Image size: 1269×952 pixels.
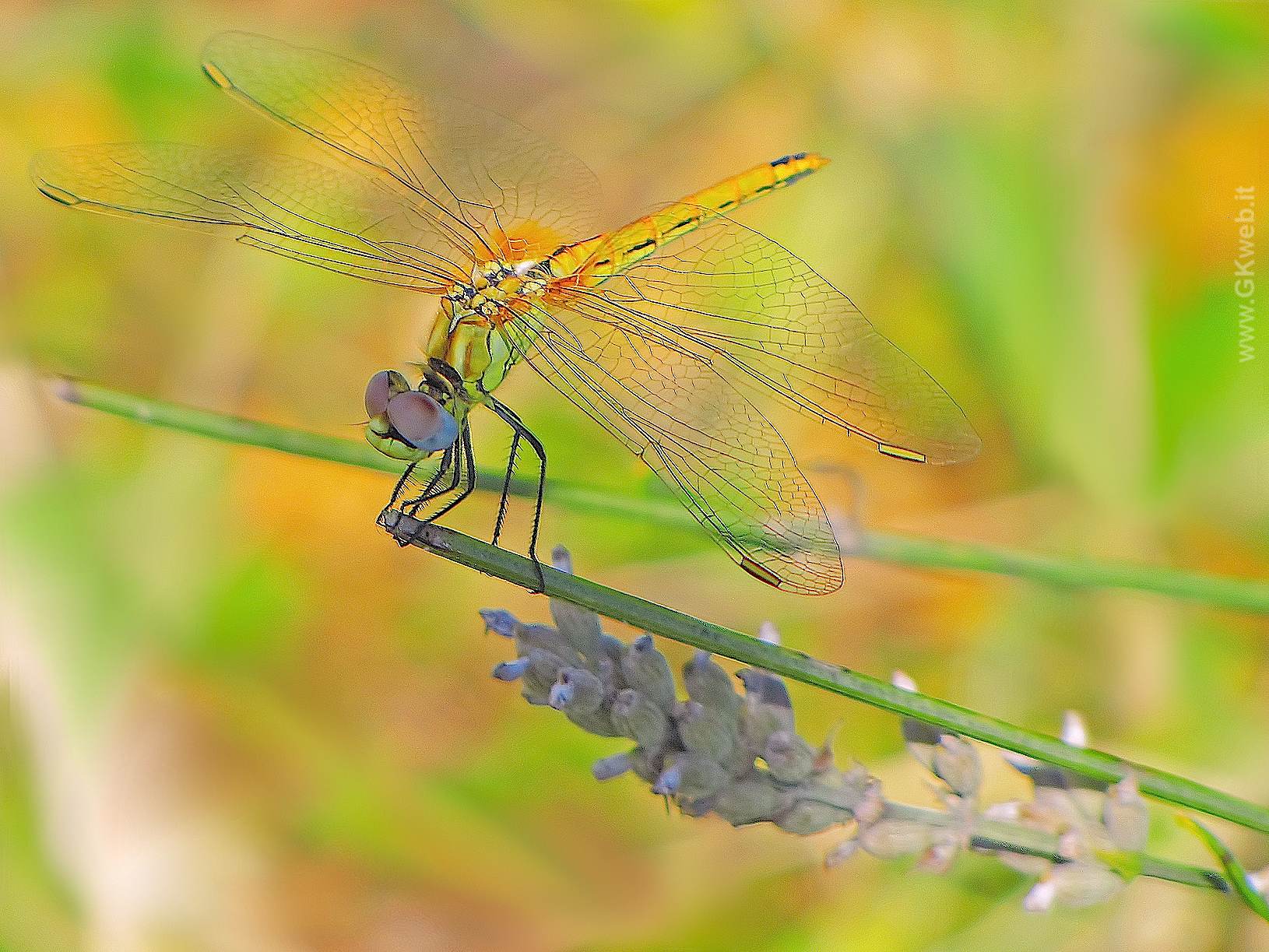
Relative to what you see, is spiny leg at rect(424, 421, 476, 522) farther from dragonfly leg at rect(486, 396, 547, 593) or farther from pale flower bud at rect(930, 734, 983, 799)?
pale flower bud at rect(930, 734, 983, 799)

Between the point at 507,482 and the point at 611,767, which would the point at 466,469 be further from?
the point at 611,767

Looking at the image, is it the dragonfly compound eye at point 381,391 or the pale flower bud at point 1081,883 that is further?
the dragonfly compound eye at point 381,391

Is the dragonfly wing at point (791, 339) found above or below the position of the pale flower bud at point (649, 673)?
above

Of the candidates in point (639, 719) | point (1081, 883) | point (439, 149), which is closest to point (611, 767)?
point (639, 719)

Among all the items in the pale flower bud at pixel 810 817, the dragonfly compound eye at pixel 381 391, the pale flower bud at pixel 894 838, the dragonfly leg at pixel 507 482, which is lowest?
A: the pale flower bud at pixel 894 838

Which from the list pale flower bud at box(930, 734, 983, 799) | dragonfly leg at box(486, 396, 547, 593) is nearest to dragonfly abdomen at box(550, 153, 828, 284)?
dragonfly leg at box(486, 396, 547, 593)

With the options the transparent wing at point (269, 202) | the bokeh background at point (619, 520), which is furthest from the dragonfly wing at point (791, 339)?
the transparent wing at point (269, 202)

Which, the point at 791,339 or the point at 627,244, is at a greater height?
the point at 627,244

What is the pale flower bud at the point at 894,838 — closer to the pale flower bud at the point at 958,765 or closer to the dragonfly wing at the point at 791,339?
Result: the pale flower bud at the point at 958,765
